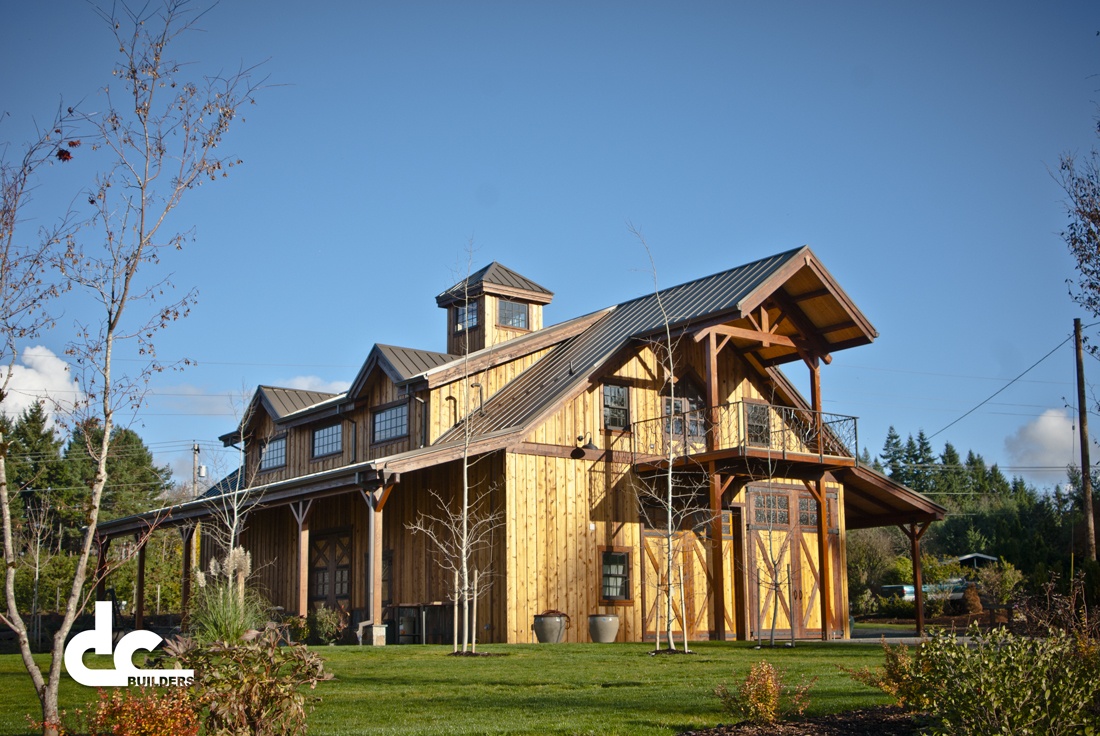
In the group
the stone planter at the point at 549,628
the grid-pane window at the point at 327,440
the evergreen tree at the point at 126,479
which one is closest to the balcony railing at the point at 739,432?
the stone planter at the point at 549,628

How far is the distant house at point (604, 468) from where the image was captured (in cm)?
2227

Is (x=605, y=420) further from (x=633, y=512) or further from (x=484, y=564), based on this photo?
(x=484, y=564)

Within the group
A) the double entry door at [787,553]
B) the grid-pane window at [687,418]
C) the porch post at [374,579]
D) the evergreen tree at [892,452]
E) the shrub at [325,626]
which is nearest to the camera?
the porch post at [374,579]

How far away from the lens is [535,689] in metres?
12.6

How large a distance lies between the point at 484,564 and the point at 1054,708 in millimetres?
15388

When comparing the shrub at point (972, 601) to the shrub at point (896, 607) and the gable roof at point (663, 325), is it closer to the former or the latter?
the shrub at point (896, 607)

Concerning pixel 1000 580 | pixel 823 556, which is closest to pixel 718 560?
pixel 823 556

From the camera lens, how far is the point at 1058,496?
1599 inches

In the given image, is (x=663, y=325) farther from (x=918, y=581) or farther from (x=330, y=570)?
(x=330, y=570)

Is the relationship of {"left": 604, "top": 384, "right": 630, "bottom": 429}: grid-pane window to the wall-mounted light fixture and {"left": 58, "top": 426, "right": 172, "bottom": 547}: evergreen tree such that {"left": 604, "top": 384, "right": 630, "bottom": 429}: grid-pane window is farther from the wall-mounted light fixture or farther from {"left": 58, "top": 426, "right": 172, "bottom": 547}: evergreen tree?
{"left": 58, "top": 426, "right": 172, "bottom": 547}: evergreen tree

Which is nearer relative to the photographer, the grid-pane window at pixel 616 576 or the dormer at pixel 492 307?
the grid-pane window at pixel 616 576

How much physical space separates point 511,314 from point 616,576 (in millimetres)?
8423

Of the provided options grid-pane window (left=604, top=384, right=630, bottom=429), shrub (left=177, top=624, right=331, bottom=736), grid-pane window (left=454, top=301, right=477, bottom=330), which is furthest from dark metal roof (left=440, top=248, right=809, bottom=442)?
shrub (left=177, top=624, right=331, bottom=736)

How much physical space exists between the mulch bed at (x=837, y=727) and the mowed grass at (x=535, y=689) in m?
0.37
